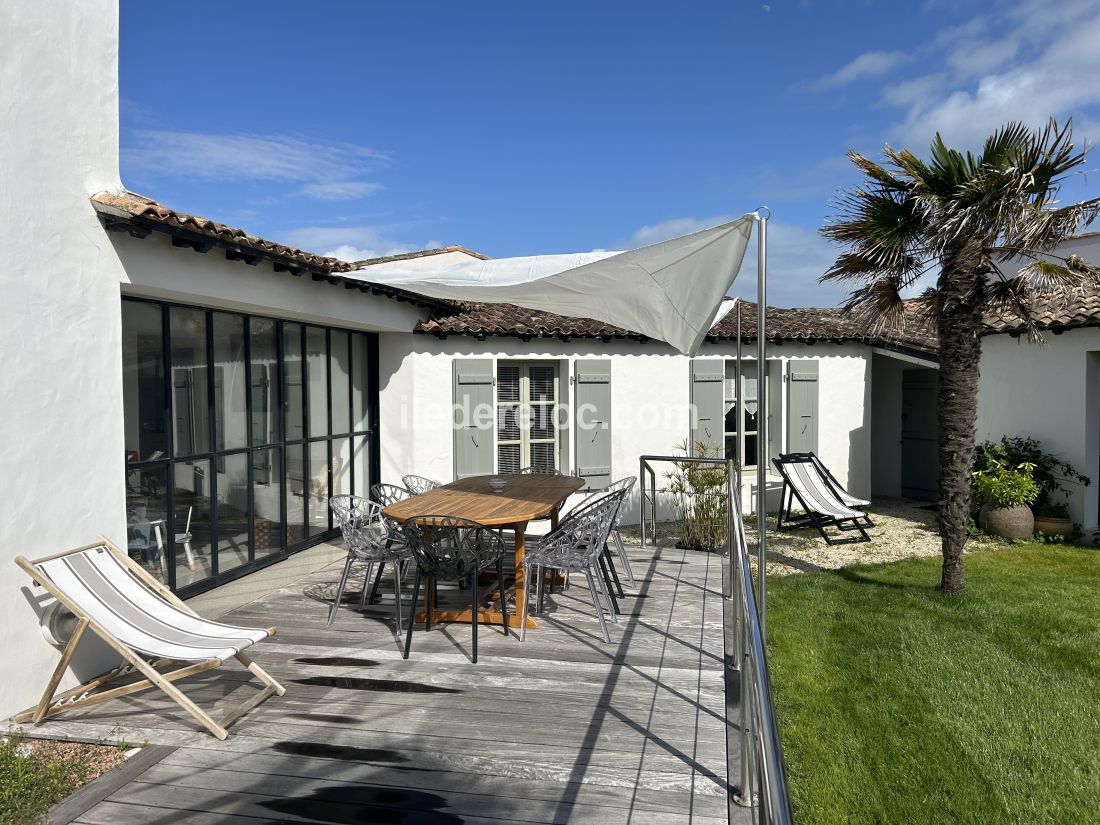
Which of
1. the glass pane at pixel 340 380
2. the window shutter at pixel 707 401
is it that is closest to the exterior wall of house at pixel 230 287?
the glass pane at pixel 340 380

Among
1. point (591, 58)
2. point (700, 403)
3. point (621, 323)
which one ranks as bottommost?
point (700, 403)

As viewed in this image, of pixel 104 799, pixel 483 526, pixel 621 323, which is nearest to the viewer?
pixel 104 799

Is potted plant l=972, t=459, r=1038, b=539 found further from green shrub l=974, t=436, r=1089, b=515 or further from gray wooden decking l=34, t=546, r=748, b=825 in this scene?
gray wooden decking l=34, t=546, r=748, b=825

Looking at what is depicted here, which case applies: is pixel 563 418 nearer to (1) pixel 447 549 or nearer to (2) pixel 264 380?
(2) pixel 264 380

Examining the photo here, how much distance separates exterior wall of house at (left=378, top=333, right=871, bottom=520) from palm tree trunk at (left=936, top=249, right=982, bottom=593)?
152 inches

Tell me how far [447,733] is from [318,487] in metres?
4.40

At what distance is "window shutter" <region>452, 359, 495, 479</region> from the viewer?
27.6 feet

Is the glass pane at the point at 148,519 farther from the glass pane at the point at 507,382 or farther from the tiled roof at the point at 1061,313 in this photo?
the tiled roof at the point at 1061,313

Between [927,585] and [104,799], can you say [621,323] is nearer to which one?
[927,585]

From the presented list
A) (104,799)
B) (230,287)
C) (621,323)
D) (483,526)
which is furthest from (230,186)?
(104,799)

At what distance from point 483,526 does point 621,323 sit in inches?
88.2

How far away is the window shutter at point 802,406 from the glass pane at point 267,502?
677 cm

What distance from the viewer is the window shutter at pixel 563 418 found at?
902 centimetres

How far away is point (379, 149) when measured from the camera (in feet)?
42.3
